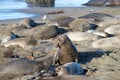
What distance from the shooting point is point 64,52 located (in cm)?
639

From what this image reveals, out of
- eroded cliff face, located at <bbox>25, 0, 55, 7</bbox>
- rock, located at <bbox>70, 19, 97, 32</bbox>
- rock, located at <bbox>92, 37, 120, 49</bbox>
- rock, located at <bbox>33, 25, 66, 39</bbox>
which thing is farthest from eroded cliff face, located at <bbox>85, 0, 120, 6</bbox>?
rock, located at <bbox>92, 37, 120, 49</bbox>

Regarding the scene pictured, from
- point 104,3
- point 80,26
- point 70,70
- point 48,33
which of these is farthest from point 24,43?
point 104,3

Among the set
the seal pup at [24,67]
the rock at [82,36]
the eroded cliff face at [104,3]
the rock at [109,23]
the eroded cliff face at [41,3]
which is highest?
the seal pup at [24,67]

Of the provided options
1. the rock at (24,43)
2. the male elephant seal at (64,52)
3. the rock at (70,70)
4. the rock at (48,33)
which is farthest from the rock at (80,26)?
the rock at (70,70)

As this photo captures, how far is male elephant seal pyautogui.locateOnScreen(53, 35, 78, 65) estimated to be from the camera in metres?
6.30

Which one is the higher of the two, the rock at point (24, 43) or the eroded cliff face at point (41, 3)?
the rock at point (24, 43)

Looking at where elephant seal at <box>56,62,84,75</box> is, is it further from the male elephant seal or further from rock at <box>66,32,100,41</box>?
rock at <box>66,32,100,41</box>

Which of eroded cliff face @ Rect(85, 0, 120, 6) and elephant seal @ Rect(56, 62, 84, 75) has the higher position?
elephant seal @ Rect(56, 62, 84, 75)

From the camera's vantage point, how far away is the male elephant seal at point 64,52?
6.30 m

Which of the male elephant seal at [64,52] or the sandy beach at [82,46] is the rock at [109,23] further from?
the male elephant seal at [64,52]

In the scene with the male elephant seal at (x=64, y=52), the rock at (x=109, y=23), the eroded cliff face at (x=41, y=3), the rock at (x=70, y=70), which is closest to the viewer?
the rock at (x=70, y=70)

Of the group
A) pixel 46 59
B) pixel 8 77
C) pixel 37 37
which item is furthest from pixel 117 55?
pixel 37 37

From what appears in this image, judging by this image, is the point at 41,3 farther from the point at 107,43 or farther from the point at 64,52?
the point at 64,52

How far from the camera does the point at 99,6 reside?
730 inches
